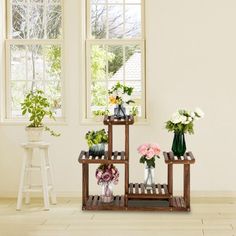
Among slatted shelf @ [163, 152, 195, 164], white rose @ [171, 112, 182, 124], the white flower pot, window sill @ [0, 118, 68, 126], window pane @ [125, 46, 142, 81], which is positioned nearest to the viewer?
slatted shelf @ [163, 152, 195, 164]

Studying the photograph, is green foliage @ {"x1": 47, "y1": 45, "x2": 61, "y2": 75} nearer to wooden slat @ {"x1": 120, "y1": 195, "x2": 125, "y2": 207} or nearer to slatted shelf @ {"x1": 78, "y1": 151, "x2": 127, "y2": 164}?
slatted shelf @ {"x1": 78, "y1": 151, "x2": 127, "y2": 164}

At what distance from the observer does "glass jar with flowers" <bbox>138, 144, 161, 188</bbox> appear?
709 centimetres

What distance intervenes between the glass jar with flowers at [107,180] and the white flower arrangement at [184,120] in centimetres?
78

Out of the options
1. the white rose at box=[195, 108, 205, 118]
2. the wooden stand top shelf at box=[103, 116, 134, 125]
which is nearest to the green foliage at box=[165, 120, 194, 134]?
the white rose at box=[195, 108, 205, 118]

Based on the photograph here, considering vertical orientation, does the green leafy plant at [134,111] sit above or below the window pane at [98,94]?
below

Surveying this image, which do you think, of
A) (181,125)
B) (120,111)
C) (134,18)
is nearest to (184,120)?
(181,125)

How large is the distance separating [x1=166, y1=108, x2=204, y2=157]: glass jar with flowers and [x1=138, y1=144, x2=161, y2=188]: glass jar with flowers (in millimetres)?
216

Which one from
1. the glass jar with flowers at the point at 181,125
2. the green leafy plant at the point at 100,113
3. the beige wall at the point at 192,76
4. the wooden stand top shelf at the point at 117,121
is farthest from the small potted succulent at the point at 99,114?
the glass jar with flowers at the point at 181,125

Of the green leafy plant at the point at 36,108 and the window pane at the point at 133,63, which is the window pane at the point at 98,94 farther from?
the green leafy plant at the point at 36,108

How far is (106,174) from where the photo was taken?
7.13 meters

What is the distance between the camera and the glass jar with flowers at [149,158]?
7086 millimetres

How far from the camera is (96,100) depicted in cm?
798

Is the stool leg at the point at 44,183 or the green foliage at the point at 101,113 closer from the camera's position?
the stool leg at the point at 44,183

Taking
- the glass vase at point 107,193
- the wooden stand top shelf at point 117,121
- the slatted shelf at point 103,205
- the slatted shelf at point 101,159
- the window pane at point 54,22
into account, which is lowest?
the slatted shelf at point 103,205
